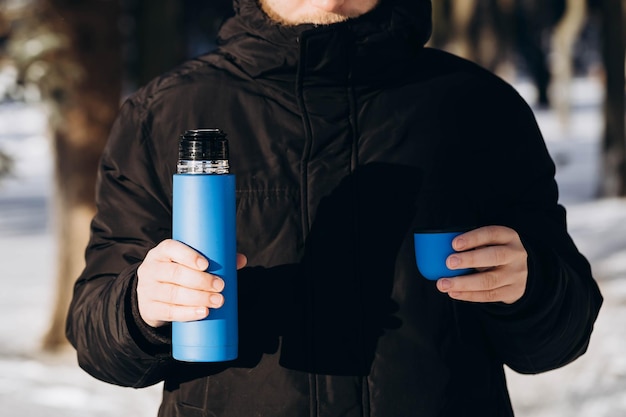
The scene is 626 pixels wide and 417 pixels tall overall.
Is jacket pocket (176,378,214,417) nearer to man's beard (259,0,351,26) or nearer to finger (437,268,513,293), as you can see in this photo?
finger (437,268,513,293)

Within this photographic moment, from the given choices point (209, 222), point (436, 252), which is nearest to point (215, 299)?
point (209, 222)

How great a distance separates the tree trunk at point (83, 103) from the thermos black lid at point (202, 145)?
5.95 metres

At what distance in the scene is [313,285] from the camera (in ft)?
7.04

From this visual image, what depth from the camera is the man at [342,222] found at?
2.13 m

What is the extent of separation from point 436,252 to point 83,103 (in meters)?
6.28

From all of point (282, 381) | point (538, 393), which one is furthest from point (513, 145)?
point (538, 393)

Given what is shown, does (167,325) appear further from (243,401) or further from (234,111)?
(234,111)

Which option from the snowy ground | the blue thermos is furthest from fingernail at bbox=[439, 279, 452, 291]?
the snowy ground

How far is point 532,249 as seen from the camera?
2051mm

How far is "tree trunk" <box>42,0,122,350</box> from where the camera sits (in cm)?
779

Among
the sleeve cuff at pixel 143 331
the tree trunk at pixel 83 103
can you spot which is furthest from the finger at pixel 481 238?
the tree trunk at pixel 83 103

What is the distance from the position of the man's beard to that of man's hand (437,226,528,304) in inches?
23.0

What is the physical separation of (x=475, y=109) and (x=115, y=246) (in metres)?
0.80

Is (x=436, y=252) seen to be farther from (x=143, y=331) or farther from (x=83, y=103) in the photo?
(x=83, y=103)
